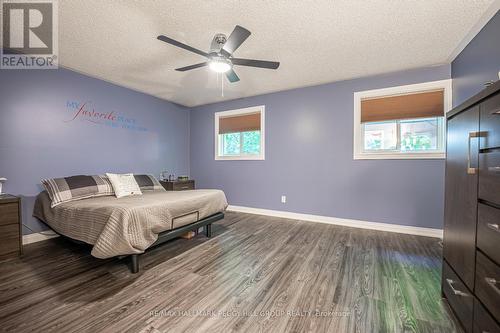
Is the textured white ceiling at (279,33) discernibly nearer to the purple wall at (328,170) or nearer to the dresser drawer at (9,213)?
the purple wall at (328,170)

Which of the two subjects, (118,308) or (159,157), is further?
(159,157)

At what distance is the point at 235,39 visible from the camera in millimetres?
1844

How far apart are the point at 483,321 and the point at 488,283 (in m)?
0.21

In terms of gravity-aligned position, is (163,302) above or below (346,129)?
below

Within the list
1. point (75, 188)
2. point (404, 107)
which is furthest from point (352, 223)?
point (75, 188)

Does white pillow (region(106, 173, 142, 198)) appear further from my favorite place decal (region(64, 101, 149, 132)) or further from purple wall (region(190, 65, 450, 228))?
purple wall (region(190, 65, 450, 228))

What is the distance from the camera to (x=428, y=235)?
2803 mm

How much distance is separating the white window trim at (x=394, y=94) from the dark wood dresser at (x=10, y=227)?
460 cm

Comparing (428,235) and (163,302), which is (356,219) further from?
(163,302)

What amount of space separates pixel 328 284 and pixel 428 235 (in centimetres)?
218

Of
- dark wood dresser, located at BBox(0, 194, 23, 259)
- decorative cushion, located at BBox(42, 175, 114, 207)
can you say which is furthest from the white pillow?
dark wood dresser, located at BBox(0, 194, 23, 259)

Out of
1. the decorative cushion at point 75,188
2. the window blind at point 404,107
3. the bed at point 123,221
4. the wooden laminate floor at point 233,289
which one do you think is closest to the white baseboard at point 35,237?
the wooden laminate floor at point 233,289

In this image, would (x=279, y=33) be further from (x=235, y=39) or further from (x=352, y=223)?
(x=352, y=223)

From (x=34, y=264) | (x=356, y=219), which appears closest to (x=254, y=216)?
(x=356, y=219)
